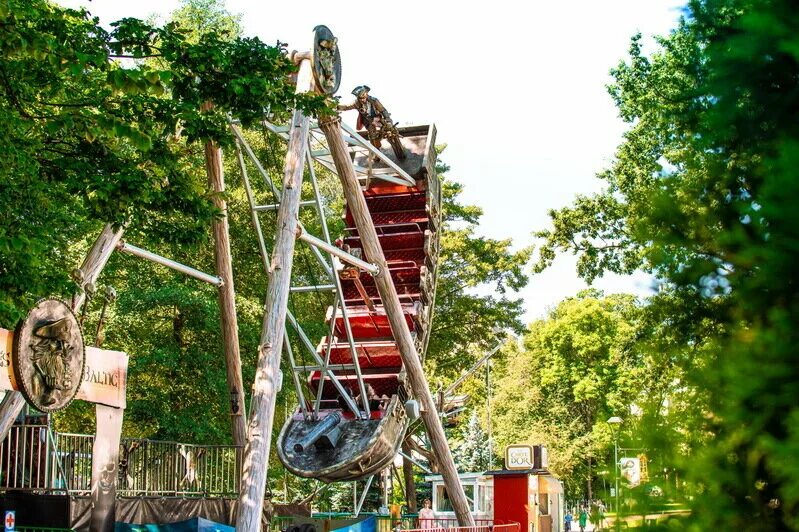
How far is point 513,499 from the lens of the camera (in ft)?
88.1

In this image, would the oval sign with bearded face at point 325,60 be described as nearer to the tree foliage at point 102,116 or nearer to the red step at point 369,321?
the tree foliage at point 102,116

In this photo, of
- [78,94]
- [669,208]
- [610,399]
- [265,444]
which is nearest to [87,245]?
[78,94]

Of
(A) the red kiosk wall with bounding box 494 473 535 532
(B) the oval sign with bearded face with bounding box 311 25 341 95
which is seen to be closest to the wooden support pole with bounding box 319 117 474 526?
(B) the oval sign with bearded face with bounding box 311 25 341 95

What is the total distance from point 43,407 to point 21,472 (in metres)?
4.36

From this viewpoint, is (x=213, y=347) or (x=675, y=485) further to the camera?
(x=213, y=347)

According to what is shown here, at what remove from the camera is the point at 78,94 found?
55.8ft

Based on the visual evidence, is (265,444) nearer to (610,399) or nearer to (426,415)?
(426,415)

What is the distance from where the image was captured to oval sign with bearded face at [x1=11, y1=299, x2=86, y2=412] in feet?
39.8

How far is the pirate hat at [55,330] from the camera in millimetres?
12328

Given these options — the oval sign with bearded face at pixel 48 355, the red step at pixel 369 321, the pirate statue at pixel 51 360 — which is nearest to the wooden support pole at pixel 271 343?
the oval sign with bearded face at pixel 48 355

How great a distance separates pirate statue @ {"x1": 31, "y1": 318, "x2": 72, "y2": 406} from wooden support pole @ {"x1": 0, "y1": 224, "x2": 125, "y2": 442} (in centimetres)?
131

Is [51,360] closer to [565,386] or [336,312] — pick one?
[336,312]

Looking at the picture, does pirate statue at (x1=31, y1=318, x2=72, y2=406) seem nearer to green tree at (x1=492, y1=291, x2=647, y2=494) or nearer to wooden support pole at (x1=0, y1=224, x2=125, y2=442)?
wooden support pole at (x1=0, y1=224, x2=125, y2=442)

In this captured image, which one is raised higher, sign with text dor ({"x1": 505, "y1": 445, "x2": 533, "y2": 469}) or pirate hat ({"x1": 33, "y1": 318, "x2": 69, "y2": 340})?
pirate hat ({"x1": 33, "y1": 318, "x2": 69, "y2": 340})
